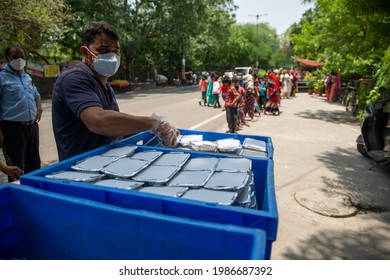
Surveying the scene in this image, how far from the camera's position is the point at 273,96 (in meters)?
11.6

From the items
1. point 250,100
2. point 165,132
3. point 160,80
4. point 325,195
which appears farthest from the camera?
point 160,80

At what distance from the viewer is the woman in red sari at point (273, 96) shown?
11.3 m

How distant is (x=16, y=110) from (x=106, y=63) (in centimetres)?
192

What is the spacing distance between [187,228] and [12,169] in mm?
1947

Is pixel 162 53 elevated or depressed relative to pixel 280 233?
elevated

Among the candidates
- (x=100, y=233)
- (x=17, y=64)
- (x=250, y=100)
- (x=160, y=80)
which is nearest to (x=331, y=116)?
(x=250, y=100)

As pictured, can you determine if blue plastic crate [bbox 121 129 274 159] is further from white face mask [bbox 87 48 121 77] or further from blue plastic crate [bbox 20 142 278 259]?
blue plastic crate [bbox 20 142 278 259]

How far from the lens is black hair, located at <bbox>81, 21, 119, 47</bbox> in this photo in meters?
2.01

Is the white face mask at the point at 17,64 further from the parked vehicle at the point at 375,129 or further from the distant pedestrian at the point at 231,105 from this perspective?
the parked vehicle at the point at 375,129

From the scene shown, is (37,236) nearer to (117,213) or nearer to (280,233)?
(117,213)

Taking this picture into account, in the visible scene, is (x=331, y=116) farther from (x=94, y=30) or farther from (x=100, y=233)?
(x=100, y=233)

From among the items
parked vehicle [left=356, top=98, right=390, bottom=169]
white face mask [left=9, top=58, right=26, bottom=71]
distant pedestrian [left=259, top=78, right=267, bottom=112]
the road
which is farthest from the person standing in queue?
distant pedestrian [left=259, top=78, right=267, bottom=112]

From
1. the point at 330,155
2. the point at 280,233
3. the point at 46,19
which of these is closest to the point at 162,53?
the point at 46,19

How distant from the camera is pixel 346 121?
10.4m
